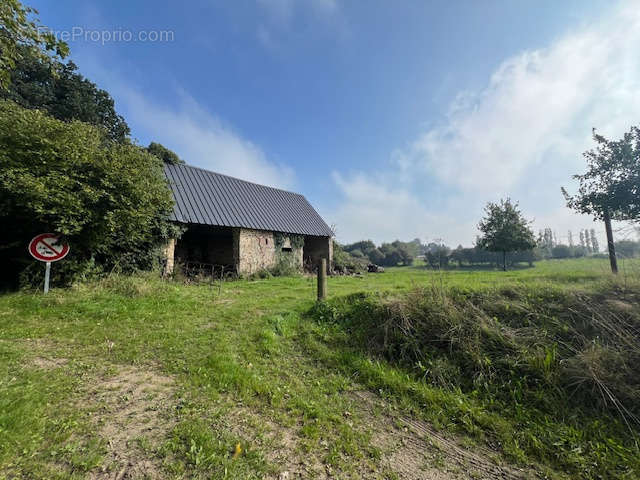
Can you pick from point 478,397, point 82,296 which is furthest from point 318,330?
point 82,296

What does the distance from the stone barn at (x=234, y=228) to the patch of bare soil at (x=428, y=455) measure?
9.34m

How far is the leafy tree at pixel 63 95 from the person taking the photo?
16.5 metres

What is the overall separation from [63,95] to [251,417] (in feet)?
90.1

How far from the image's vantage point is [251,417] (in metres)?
2.42

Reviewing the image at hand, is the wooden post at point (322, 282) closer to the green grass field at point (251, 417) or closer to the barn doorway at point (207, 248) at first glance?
the green grass field at point (251, 417)

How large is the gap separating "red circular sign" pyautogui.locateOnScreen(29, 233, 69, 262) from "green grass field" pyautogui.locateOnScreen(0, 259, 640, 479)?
7.54 ft

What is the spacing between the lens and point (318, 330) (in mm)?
4621

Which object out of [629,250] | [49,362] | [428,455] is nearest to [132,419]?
[49,362]

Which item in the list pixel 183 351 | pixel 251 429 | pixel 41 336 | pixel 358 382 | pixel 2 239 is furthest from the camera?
pixel 2 239

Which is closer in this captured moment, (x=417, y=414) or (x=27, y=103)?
(x=417, y=414)

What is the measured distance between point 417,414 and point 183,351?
3.26m

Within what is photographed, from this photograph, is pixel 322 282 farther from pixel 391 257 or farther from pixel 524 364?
pixel 391 257

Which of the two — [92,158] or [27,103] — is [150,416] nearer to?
[92,158]

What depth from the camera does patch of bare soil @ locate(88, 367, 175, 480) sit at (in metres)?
1.79
